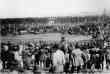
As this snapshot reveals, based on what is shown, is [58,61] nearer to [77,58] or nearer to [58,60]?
[58,60]

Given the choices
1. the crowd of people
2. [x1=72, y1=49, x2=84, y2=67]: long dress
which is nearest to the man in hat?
the crowd of people

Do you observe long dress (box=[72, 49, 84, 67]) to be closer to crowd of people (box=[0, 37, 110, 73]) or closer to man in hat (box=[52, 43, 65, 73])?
crowd of people (box=[0, 37, 110, 73])

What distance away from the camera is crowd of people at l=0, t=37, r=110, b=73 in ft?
6.44

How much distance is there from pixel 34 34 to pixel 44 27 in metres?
0.12

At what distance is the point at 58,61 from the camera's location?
6.45 feet

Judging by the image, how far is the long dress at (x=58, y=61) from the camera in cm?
196

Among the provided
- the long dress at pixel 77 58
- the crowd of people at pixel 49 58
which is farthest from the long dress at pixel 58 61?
the long dress at pixel 77 58

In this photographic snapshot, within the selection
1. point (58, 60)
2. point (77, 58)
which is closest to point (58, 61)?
point (58, 60)

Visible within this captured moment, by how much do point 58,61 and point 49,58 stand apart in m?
0.10

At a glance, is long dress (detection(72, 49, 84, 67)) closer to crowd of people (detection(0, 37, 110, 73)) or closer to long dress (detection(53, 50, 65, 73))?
crowd of people (detection(0, 37, 110, 73))

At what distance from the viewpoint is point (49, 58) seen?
6.46ft

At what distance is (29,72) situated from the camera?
1967 mm

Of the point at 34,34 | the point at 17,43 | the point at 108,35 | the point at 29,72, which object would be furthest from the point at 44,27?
the point at 108,35

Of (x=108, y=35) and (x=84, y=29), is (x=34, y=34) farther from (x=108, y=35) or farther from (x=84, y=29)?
(x=108, y=35)
